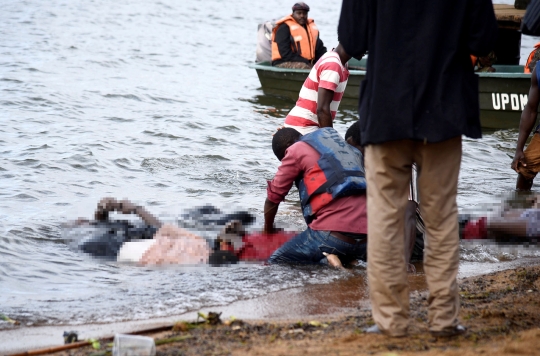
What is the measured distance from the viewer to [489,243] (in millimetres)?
5867

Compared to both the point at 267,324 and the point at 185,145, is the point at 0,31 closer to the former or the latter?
the point at 185,145

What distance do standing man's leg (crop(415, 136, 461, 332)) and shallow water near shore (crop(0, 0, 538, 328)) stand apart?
70.1 inches

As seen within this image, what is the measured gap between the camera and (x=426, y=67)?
302cm

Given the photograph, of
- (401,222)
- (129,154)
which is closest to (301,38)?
(129,154)

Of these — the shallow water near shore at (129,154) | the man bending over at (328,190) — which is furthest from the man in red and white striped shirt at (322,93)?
the man bending over at (328,190)

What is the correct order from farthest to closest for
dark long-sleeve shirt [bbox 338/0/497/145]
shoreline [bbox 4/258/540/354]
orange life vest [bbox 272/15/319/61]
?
1. orange life vest [bbox 272/15/319/61]
2. shoreline [bbox 4/258/540/354]
3. dark long-sleeve shirt [bbox 338/0/497/145]

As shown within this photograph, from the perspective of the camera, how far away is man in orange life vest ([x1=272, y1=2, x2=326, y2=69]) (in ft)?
43.5

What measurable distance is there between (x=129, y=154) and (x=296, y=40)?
448 centimetres

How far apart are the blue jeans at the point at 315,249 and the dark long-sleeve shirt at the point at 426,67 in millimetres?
2048

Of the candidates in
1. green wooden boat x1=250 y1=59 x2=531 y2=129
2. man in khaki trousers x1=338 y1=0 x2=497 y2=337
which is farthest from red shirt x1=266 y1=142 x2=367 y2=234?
green wooden boat x1=250 y1=59 x2=531 y2=129

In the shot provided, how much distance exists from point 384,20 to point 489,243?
130 inches

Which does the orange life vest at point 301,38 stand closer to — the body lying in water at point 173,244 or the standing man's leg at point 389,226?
the body lying in water at point 173,244

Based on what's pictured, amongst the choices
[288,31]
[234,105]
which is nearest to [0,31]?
[234,105]

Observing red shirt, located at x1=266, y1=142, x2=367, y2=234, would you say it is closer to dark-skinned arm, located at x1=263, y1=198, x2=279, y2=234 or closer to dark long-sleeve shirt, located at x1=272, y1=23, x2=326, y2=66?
dark-skinned arm, located at x1=263, y1=198, x2=279, y2=234
